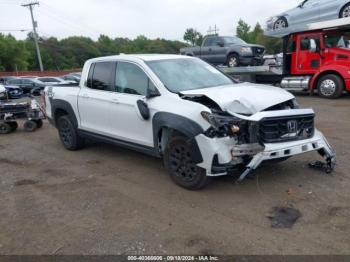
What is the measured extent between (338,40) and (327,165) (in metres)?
9.86

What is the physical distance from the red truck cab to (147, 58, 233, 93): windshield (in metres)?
8.57

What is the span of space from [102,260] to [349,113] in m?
9.25

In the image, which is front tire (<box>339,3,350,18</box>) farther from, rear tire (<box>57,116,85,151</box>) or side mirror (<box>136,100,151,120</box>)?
side mirror (<box>136,100,151,120</box>)

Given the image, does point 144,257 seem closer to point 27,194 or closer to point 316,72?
point 27,194

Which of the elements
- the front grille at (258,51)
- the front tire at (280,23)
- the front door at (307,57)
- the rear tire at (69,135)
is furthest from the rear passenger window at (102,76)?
the front grille at (258,51)

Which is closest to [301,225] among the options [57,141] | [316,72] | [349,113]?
[57,141]

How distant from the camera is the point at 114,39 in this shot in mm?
114938

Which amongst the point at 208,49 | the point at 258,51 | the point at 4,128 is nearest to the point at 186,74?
the point at 4,128

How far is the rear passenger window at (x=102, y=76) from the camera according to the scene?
641 cm

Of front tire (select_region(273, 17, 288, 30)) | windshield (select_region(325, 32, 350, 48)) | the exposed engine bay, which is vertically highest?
front tire (select_region(273, 17, 288, 30))

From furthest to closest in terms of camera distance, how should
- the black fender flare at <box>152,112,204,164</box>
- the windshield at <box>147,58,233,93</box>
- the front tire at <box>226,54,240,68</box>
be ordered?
1. the front tire at <box>226,54,240,68</box>
2. the windshield at <box>147,58,233,93</box>
3. the black fender flare at <box>152,112,204,164</box>

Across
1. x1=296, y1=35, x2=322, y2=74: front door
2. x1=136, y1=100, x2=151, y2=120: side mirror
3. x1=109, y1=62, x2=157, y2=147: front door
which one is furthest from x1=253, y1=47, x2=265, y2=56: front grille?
x1=136, y1=100, x2=151, y2=120: side mirror

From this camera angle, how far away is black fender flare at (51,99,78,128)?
724 centimetres

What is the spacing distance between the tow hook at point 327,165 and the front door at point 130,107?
98.0 inches
